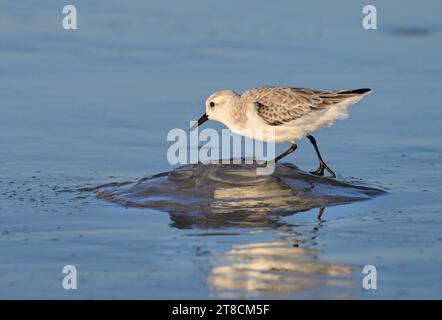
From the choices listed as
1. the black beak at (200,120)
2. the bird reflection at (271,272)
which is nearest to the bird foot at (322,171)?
the black beak at (200,120)

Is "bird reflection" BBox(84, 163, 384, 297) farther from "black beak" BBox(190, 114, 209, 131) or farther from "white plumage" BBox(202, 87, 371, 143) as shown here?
"black beak" BBox(190, 114, 209, 131)

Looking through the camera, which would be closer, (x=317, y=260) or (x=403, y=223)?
(x=317, y=260)

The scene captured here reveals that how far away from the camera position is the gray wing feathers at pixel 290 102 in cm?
1128

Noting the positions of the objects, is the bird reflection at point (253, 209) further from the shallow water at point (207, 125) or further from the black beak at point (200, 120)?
the black beak at point (200, 120)

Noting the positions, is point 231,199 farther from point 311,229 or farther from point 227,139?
point 227,139

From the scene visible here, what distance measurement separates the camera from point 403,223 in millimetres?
9289

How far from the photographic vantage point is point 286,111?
1130 centimetres

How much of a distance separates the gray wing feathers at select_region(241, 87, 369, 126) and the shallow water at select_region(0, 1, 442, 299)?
2.40 ft

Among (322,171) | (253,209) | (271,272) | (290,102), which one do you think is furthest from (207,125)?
(271,272)

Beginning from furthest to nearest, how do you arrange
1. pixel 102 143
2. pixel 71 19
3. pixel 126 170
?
pixel 71 19 → pixel 102 143 → pixel 126 170

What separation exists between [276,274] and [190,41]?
9286 millimetres

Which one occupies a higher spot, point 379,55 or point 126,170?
point 379,55

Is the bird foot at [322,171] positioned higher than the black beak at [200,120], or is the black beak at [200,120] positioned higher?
the black beak at [200,120]
